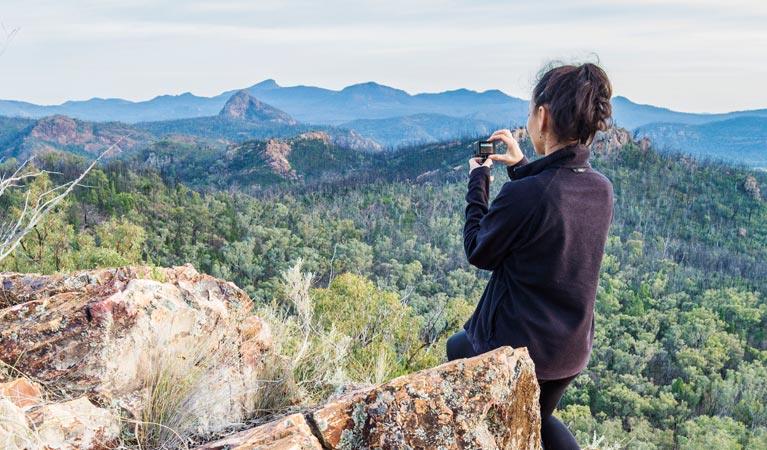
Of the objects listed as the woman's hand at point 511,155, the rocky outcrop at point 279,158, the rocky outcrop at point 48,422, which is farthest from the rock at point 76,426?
the rocky outcrop at point 279,158

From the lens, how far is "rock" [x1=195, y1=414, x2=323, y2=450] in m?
1.66

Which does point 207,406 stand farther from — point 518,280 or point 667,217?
point 667,217

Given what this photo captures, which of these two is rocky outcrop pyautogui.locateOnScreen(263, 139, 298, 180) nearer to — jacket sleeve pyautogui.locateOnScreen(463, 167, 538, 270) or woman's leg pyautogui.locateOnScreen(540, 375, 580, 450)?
woman's leg pyautogui.locateOnScreen(540, 375, 580, 450)

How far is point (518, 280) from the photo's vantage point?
1.87 m

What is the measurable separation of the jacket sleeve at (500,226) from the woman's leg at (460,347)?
44 cm

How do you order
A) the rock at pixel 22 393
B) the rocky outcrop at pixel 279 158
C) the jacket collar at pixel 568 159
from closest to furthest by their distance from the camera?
the jacket collar at pixel 568 159 → the rock at pixel 22 393 → the rocky outcrop at pixel 279 158

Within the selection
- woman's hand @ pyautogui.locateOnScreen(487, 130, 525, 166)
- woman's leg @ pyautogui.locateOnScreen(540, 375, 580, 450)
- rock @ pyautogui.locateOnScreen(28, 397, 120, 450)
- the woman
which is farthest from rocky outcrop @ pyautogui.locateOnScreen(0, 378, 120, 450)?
woman's hand @ pyautogui.locateOnScreen(487, 130, 525, 166)

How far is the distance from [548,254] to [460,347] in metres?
0.67

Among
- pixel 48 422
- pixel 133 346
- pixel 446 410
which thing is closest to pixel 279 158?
pixel 133 346

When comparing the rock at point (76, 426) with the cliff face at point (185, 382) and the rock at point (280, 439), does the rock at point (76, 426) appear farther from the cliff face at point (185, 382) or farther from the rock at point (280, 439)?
the rock at point (280, 439)

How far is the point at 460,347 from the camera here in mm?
2268

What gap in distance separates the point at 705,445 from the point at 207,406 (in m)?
25.4

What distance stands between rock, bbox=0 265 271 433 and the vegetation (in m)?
0.54

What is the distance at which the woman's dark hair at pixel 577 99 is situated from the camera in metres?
1.77
